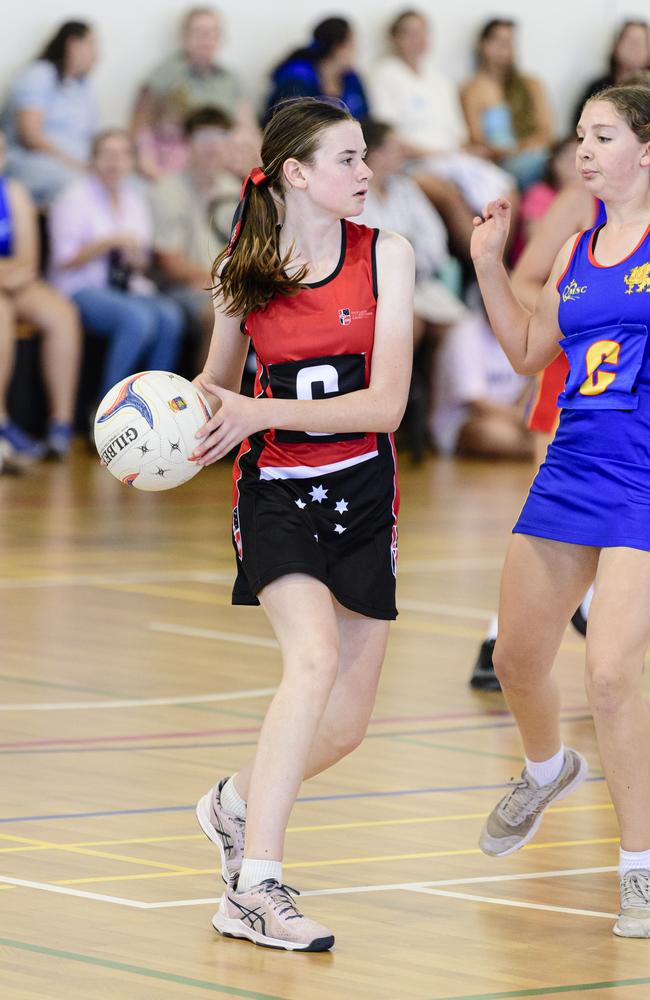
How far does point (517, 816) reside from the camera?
4676 mm

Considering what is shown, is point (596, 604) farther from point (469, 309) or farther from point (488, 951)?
point (469, 309)

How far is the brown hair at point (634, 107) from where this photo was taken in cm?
441

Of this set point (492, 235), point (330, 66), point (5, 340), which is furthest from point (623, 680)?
point (330, 66)

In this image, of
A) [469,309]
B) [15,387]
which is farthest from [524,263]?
[469,309]

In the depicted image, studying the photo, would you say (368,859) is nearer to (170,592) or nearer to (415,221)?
(170,592)

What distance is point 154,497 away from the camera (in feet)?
40.1

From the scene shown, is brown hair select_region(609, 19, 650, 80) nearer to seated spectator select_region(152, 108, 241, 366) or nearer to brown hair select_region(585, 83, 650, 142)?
seated spectator select_region(152, 108, 241, 366)

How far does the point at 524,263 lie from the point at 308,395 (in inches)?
81.4

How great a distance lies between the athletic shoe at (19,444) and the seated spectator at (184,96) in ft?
7.91

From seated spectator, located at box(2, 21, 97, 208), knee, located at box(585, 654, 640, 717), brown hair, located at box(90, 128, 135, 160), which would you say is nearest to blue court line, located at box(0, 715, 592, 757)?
knee, located at box(585, 654, 640, 717)

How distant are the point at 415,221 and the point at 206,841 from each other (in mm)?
10004

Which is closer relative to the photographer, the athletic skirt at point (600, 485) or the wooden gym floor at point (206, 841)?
the wooden gym floor at point (206, 841)

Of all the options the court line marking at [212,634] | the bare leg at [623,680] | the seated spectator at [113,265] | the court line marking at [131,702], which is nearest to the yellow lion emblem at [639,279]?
the bare leg at [623,680]

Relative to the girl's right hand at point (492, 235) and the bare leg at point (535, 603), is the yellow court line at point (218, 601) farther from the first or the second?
the girl's right hand at point (492, 235)
